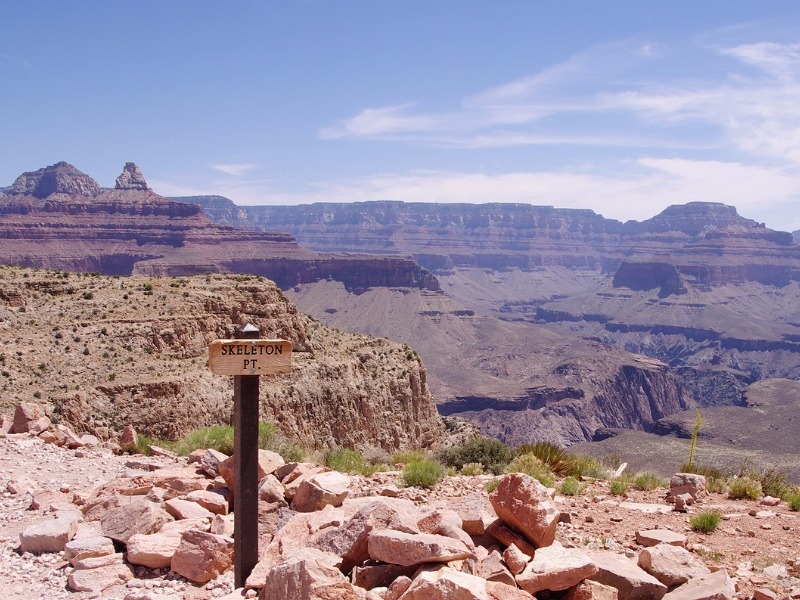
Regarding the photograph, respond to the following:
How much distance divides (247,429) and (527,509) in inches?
132

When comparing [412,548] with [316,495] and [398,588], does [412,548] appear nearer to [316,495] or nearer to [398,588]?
[398,588]

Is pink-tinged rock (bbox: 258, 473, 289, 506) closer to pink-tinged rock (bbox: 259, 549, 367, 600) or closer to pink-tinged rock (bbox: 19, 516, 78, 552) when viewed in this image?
pink-tinged rock (bbox: 19, 516, 78, 552)

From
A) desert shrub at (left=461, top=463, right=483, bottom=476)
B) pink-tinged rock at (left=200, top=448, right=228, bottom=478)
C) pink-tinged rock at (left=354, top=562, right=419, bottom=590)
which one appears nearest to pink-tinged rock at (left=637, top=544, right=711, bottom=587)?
pink-tinged rock at (left=354, top=562, right=419, bottom=590)

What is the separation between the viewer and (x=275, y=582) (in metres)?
6.74

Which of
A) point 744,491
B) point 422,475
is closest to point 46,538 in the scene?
point 422,475

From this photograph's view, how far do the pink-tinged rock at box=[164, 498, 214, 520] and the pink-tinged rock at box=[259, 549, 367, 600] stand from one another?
314 centimetres

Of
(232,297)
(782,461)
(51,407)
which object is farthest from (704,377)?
(51,407)

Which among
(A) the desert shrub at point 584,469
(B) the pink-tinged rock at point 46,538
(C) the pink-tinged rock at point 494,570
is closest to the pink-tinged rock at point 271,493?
(B) the pink-tinged rock at point 46,538

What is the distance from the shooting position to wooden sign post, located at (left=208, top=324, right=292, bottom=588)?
25.8 ft

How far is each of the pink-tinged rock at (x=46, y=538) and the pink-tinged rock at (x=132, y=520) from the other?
0.47m

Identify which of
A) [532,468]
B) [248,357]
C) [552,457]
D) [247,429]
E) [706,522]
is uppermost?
[248,357]

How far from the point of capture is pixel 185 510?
383 inches

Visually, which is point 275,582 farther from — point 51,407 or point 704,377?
point 704,377

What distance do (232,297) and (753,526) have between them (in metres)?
32.8
